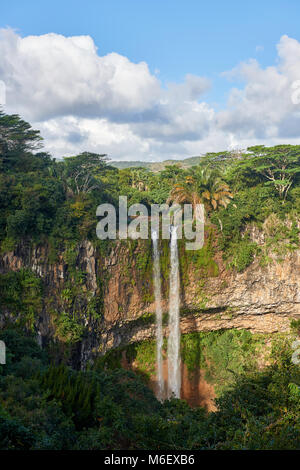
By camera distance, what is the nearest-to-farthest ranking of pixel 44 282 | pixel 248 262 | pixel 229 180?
pixel 44 282 < pixel 248 262 < pixel 229 180

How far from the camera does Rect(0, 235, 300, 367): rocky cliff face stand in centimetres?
1767

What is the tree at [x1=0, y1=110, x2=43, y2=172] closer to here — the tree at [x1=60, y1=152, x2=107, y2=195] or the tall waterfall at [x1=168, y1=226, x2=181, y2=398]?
the tree at [x1=60, y1=152, x2=107, y2=195]

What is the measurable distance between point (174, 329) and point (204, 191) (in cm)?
981

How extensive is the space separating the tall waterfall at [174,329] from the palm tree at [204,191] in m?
2.53

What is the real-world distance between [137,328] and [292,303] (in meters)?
10.8

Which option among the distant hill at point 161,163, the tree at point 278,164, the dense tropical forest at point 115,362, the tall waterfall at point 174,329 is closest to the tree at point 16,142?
the dense tropical forest at point 115,362

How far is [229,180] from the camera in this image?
28719mm

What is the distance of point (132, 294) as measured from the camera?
20875 millimetres

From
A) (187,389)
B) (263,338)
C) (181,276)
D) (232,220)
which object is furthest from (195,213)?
(187,389)

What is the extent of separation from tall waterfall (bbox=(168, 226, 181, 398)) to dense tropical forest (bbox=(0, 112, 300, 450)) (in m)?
2.63

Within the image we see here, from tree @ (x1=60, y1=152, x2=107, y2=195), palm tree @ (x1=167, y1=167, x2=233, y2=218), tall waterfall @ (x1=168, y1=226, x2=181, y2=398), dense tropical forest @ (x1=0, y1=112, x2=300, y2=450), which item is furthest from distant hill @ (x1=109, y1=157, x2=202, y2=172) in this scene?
tall waterfall @ (x1=168, y1=226, x2=181, y2=398)

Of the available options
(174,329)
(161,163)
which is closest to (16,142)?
(174,329)

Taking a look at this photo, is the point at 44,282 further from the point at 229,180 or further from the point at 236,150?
the point at 236,150

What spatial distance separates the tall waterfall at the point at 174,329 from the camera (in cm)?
2172
